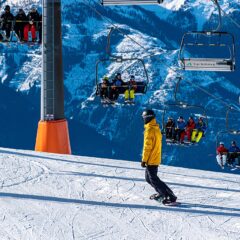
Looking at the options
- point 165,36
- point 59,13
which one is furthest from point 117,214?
point 165,36

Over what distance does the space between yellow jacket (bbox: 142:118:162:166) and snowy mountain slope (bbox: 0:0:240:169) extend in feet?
367

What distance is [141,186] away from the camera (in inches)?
381

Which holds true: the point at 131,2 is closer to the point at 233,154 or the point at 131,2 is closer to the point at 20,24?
the point at 20,24

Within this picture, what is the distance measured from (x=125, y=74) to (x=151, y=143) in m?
157

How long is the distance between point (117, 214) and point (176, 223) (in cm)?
82

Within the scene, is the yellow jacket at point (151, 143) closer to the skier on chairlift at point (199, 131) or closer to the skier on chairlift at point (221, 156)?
the skier on chairlift at point (199, 131)

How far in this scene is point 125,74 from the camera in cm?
16450

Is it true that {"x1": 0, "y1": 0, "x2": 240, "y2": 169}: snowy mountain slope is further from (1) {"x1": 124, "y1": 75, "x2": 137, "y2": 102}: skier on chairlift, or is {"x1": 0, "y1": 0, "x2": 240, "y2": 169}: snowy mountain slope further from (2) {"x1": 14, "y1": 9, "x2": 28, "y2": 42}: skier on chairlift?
(2) {"x1": 14, "y1": 9, "x2": 28, "y2": 42}: skier on chairlift

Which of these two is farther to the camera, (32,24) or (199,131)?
(199,131)

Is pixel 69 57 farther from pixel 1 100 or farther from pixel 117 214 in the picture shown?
pixel 117 214

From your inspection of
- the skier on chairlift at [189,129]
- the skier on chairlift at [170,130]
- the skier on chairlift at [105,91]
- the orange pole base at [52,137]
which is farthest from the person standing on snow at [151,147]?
the skier on chairlift at [189,129]

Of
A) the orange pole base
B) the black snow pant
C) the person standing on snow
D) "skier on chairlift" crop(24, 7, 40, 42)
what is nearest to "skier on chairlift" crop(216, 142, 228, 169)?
"skier on chairlift" crop(24, 7, 40, 42)

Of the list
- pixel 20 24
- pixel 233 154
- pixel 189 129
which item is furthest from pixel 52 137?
pixel 233 154

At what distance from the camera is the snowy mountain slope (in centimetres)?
13700
